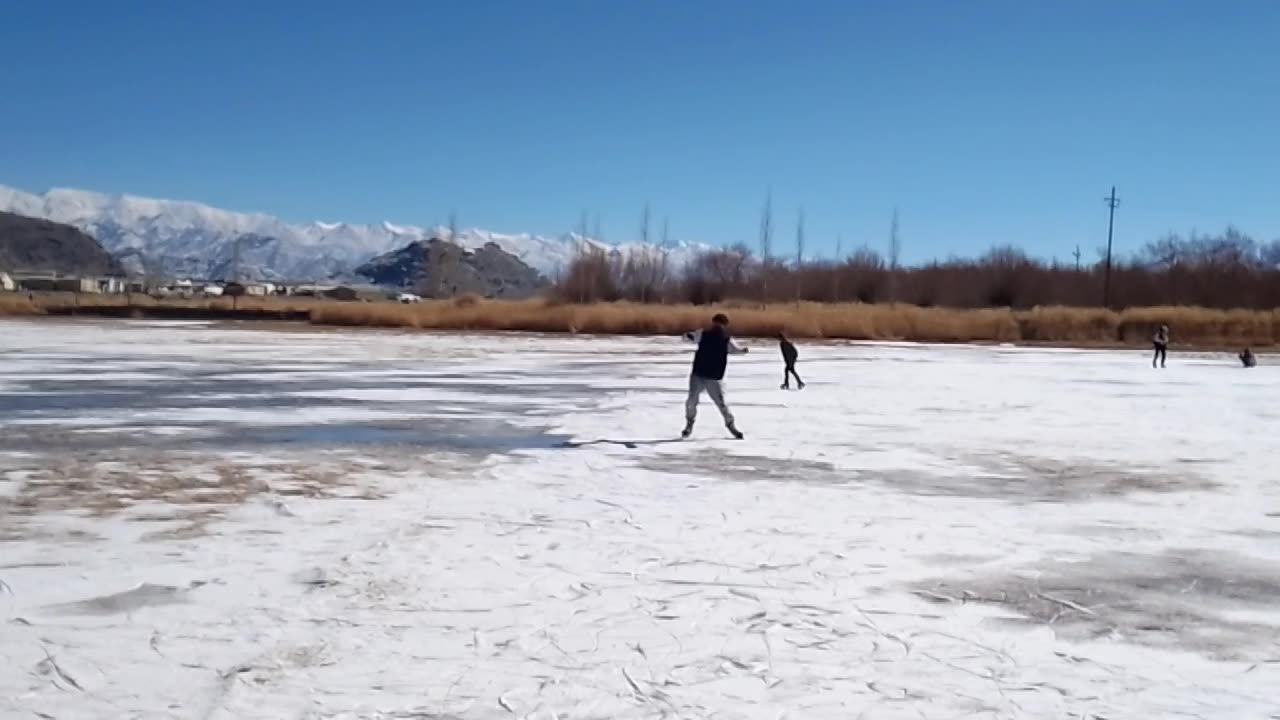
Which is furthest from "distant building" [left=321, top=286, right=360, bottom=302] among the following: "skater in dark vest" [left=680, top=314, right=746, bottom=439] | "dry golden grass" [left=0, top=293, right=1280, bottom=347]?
"skater in dark vest" [left=680, top=314, right=746, bottom=439]

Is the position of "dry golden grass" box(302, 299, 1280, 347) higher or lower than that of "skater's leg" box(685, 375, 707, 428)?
higher

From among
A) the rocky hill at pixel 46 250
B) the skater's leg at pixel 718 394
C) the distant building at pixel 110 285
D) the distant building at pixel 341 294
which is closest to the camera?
the skater's leg at pixel 718 394

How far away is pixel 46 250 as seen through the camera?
19325 centimetres

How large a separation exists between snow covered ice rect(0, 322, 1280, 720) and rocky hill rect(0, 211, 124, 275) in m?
188

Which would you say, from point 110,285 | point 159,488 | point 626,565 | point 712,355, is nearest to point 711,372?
point 712,355

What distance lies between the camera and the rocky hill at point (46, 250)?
612ft

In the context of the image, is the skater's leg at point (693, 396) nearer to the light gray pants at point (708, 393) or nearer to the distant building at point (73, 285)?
the light gray pants at point (708, 393)

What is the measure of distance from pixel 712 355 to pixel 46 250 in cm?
20435

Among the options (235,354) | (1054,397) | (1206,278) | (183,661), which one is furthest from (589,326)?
(1206,278)

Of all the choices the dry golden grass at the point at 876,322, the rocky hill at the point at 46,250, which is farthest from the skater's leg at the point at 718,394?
the rocky hill at the point at 46,250

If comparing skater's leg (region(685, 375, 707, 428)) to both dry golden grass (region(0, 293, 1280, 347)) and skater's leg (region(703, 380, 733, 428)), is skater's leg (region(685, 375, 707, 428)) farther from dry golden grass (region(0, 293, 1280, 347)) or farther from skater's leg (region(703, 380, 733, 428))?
dry golden grass (region(0, 293, 1280, 347))

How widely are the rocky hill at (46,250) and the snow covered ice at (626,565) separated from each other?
7392 inches

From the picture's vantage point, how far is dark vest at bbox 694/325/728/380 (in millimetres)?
14180

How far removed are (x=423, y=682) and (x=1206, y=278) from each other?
313 feet
